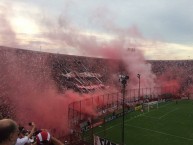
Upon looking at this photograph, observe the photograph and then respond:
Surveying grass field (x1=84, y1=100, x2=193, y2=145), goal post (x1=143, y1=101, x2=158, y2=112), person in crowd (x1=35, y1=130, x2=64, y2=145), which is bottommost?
grass field (x1=84, y1=100, x2=193, y2=145)

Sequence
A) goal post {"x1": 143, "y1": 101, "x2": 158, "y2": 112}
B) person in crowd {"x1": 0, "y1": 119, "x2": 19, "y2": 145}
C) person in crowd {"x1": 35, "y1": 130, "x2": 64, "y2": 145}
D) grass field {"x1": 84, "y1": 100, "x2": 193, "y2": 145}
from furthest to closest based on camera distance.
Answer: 1. goal post {"x1": 143, "y1": 101, "x2": 158, "y2": 112}
2. grass field {"x1": 84, "y1": 100, "x2": 193, "y2": 145}
3. person in crowd {"x1": 35, "y1": 130, "x2": 64, "y2": 145}
4. person in crowd {"x1": 0, "y1": 119, "x2": 19, "y2": 145}

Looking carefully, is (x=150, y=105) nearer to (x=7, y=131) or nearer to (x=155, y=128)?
(x=155, y=128)

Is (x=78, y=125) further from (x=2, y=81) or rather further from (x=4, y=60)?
(x=4, y=60)

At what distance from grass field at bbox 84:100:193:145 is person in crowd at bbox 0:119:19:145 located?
2566cm

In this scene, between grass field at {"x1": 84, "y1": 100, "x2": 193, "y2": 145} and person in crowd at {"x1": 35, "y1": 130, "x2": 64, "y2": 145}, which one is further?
grass field at {"x1": 84, "y1": 100, "x2": 193, "y2": 145}

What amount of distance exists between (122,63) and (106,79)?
6.53 meters

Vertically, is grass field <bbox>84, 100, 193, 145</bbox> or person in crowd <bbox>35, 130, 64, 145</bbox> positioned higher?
person in crowd <bbox>35, 130, 64, 145</bbox>

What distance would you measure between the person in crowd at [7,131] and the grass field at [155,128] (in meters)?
25.7

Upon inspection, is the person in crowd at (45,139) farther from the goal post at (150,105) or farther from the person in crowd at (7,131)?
the goal post at (150,105)

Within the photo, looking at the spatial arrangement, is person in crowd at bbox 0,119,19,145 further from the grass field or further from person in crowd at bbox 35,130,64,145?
the grass field

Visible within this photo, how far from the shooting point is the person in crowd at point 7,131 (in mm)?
3068

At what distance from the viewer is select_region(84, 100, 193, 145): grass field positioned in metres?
29.3

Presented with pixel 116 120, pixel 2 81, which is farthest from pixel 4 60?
pixel 116 120

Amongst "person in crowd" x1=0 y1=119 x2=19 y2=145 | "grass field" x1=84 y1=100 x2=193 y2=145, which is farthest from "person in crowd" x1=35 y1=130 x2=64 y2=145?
"grass field" x1=84 y1=100 x2=193 y2=145
